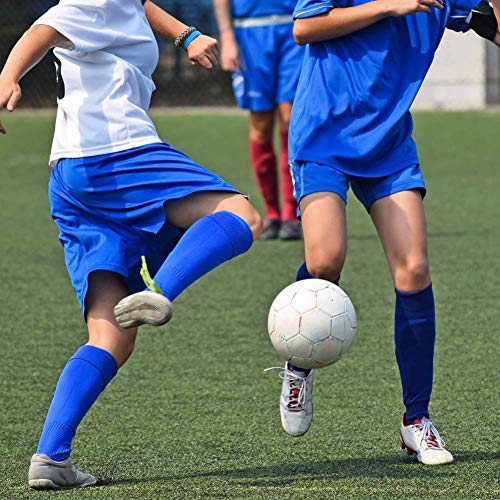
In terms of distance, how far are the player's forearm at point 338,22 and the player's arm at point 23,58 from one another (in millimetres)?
858

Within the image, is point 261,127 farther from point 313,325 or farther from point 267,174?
point 313,325

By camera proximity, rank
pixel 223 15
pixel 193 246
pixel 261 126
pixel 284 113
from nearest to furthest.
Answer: pixel 193 246, pixel 223 15, pixel 284 113, pixel 261 126

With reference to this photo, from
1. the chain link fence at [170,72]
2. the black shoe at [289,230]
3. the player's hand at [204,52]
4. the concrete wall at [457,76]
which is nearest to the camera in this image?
the player's hand at [204,52]

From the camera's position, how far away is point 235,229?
3.48m

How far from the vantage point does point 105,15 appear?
11.5ft

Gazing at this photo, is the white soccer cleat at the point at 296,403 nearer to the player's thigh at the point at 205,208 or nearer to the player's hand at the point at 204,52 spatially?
the player's thigh at the point at 205,208

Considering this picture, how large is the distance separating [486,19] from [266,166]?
4291 mm

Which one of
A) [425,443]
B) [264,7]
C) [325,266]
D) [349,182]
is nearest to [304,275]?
[325,266]

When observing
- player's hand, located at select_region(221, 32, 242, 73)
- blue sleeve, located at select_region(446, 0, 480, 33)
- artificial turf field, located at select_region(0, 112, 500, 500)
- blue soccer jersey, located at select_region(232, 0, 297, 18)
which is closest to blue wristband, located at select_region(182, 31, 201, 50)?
blue sleeve, located at select_region(446, 0, 480, 33)

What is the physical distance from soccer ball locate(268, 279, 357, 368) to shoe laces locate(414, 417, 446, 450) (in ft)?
1.11

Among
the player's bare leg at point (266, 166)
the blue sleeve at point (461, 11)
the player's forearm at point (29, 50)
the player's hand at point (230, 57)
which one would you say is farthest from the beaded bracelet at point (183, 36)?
the player's bare leg at point (266, 166)

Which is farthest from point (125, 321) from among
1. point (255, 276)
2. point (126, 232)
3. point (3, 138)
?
point (3, 138)

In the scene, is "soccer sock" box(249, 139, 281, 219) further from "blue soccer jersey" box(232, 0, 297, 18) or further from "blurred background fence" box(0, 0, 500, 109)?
"blurred background fence" box(0, 0, 500, 109)

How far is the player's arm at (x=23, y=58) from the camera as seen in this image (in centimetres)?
328
